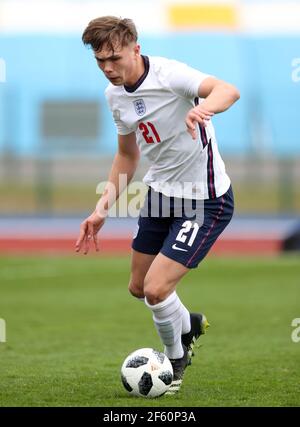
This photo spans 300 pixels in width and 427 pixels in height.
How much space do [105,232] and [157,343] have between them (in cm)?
1235

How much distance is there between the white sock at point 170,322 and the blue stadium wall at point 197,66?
54.2 ft

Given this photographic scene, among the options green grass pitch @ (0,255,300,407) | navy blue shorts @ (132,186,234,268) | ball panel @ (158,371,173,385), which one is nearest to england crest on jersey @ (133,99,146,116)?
navy blue shorts @ (132,186,234,268)

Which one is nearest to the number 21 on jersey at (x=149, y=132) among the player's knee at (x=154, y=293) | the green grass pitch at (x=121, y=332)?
the player's knee at (x=154, y=293)

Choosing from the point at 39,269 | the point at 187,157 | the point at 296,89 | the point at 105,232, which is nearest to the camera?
the point at 187,157

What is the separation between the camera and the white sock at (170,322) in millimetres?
6656

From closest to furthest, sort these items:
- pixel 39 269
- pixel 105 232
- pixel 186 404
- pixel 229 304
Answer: pixel 186 404 → pixel 229 304 → pixel 39 269 → pixel 105 232

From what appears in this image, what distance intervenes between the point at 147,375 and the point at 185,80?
1912mm

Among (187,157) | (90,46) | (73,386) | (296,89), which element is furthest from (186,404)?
(296,89)

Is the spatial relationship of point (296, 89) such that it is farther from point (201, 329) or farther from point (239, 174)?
point (201, 329)

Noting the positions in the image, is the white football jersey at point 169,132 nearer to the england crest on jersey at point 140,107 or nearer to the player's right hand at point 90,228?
the england crest on jersey at point 140,107

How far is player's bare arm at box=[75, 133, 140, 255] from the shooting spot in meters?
6.98

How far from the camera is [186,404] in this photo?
6.14m

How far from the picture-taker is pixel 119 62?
21.1 ft

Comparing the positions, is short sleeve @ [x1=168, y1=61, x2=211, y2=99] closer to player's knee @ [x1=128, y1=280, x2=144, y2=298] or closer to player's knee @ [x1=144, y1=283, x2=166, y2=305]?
player's knee @ [x1=144, y1=283, x2=166, y2=305]
